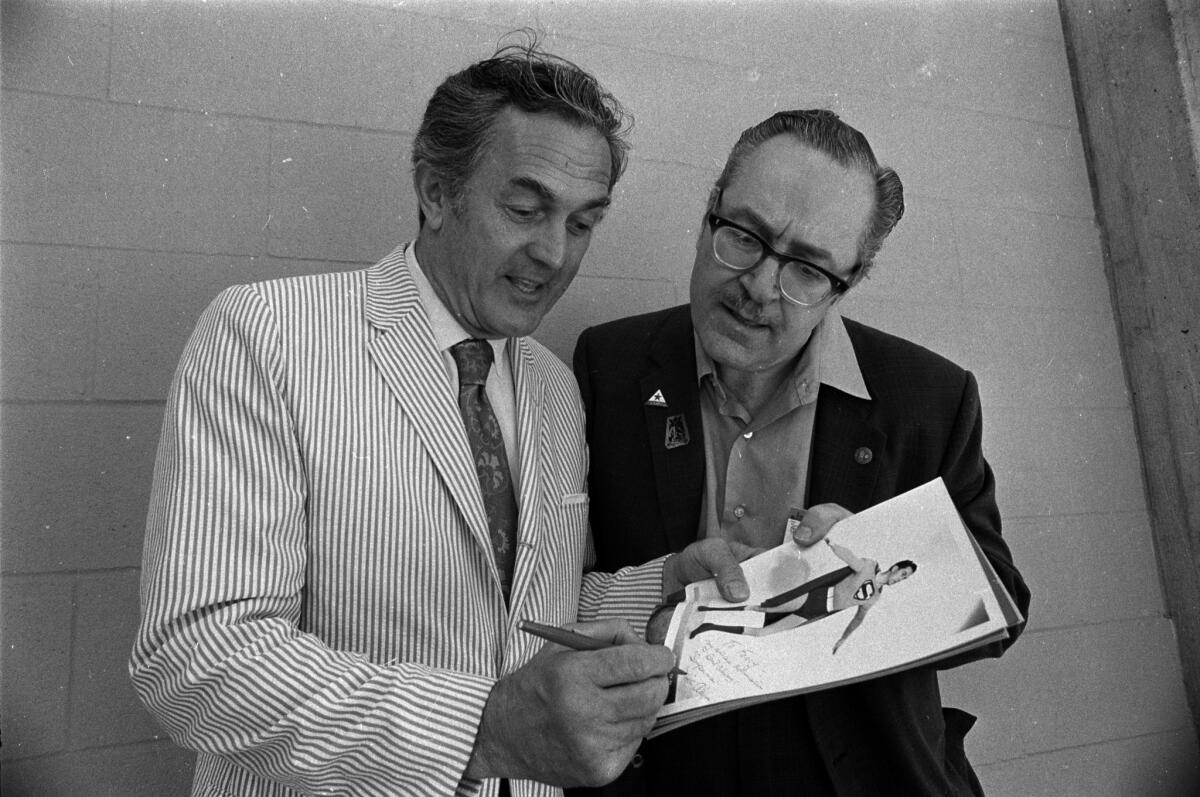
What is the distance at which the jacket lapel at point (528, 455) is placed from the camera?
1.26 meters

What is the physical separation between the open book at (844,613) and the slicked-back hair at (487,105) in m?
0.68

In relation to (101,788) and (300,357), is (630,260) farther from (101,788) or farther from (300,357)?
(101,788)

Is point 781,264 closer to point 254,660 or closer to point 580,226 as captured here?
point 580,226

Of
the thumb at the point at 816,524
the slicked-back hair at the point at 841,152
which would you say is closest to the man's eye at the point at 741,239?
the slicked-back hair at the point at 841,152

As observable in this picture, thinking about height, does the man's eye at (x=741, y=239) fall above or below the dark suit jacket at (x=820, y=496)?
above

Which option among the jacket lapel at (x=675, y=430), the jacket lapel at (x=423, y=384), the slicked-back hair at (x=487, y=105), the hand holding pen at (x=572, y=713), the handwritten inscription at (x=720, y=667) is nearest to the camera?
the hand holding pen at (x=572, y=713)

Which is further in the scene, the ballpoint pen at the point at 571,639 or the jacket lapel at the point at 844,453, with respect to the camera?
the jacket lapel at the point at 844,453

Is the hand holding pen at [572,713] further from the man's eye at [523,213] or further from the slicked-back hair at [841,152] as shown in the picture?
the slicked-back hair at [841,152]

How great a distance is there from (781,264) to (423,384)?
24.8 inches

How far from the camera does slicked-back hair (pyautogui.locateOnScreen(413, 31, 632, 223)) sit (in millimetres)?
1313

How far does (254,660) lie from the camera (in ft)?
3.27

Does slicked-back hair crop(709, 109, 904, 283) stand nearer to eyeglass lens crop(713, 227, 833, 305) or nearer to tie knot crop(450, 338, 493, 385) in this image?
eyeglass lens crop(713, 227, 833, 305)

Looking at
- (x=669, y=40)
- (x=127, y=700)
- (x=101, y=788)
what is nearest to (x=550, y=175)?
(x=669, y=40)

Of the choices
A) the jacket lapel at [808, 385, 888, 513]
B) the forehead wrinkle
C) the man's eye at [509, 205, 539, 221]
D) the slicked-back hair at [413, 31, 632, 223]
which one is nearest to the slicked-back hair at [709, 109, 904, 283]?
the forehead wrinkle
